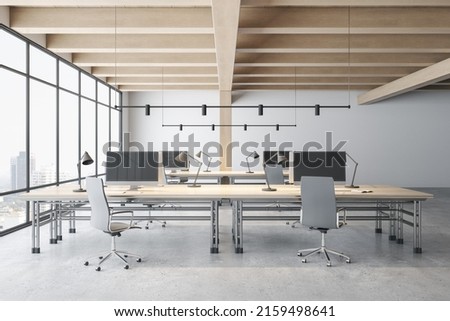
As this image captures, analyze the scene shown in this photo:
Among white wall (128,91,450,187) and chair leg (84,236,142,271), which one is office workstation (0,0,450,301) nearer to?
chair leg (84,236,142,271)

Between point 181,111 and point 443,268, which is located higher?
point 181,111

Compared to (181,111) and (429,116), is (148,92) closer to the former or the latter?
(181,111)

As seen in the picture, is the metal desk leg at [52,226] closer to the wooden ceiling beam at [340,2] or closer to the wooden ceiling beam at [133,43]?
the wooden ceiling beam at [133,43]

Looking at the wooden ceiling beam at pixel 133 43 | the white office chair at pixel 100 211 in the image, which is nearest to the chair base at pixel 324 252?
the white office chair at pixel 100 211

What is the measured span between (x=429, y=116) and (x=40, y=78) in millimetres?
10067

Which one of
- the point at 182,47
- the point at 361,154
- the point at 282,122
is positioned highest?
the point at 182,47

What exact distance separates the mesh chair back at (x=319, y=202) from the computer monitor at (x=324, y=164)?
85cm

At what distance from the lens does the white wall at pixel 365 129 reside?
37.2ft

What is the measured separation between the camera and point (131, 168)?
15.0 feet

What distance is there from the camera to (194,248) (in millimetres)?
4664

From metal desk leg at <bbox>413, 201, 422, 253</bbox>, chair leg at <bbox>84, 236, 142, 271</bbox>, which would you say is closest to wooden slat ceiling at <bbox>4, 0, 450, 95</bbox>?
metal desk leg at <bbox>413, 201, 422, 253</bbox>
